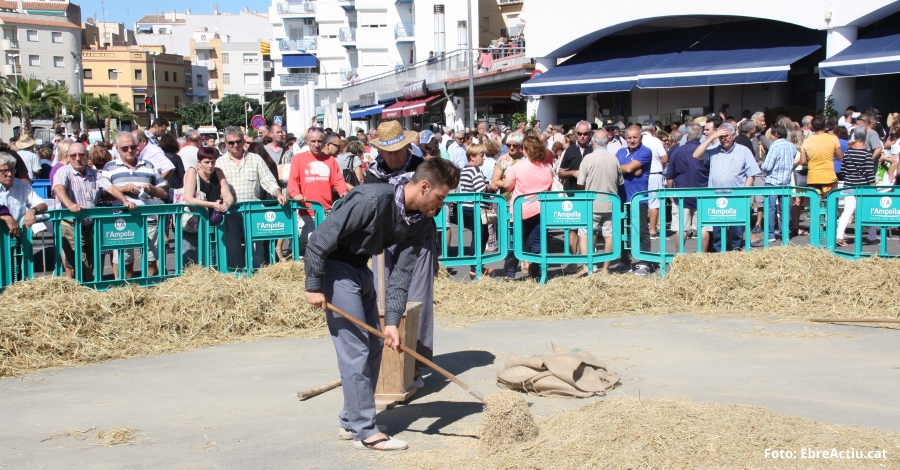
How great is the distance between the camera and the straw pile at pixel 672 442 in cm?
432

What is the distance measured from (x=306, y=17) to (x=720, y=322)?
302ft

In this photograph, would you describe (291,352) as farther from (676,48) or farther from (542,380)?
(676,48)

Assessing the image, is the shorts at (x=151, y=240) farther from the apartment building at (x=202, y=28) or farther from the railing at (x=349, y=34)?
the apartment building at (x=202, y=28)

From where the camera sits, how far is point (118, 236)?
927 cm

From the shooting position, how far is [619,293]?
9102 millimetres

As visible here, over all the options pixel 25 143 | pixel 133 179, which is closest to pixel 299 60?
pixel 25 143

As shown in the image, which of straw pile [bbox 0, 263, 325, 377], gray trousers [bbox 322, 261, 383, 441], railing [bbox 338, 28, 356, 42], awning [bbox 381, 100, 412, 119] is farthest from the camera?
railing [bbox 338, 28, 356, 42]

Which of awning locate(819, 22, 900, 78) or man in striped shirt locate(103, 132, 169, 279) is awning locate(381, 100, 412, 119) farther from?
man in striped shirt locate(103, 132, 169, 279)

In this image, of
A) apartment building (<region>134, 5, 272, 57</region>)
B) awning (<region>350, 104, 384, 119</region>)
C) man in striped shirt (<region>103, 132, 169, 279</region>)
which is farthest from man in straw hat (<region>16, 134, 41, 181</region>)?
apartment building (<region>134, 5, 272, 57</region>)

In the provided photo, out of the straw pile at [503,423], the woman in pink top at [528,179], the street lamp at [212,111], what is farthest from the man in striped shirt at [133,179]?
the street lamp at [212,111]

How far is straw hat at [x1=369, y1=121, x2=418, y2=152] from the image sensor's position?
6.05 meters

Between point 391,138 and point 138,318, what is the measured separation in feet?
11.2

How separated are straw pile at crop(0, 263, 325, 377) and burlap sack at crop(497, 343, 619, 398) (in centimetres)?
273

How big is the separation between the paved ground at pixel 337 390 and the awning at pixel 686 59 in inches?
582
